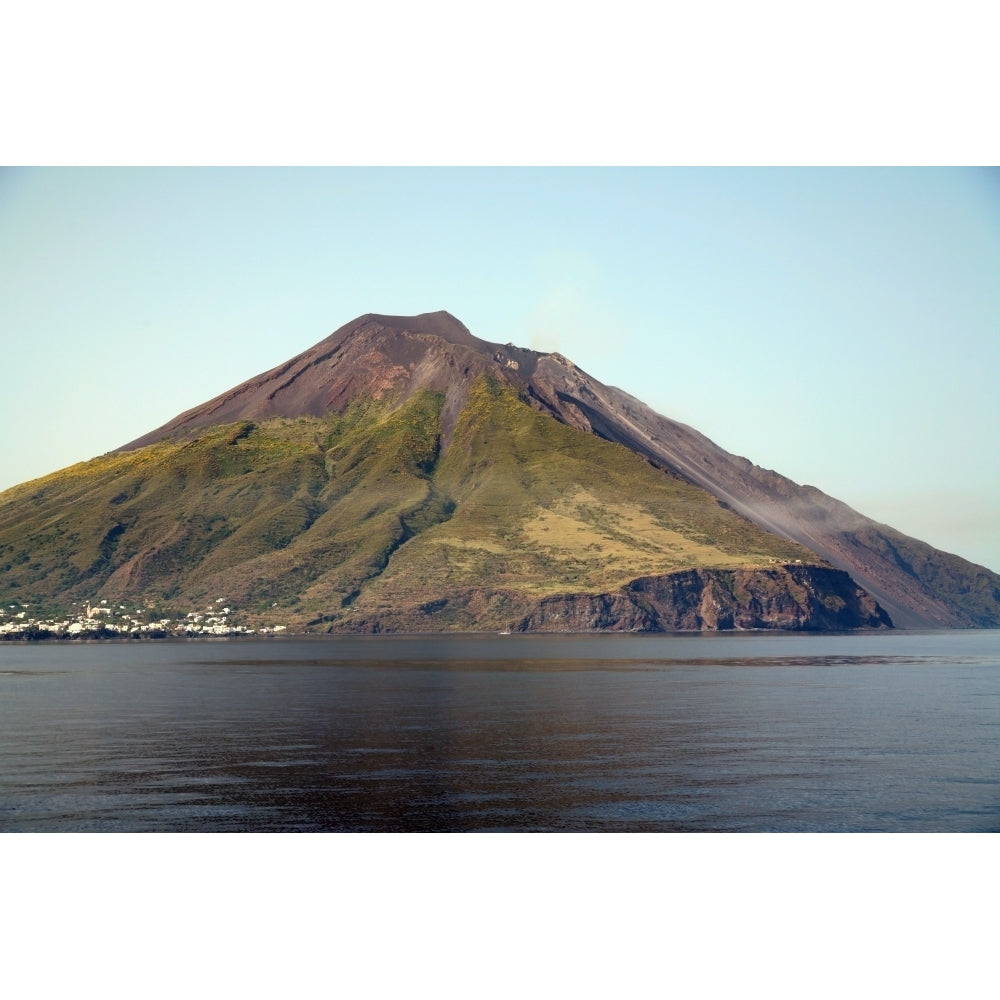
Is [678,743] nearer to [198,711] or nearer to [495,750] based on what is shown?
[495,750]

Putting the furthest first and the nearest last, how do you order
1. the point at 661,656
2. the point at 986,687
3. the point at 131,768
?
1. the point at 661,656
2. the point at 986,687
3. the point at 131,768

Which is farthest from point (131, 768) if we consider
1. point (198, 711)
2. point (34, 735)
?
point (198, 711)

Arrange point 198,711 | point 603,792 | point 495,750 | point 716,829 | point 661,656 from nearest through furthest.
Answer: point 716,829
point 603,792
point 495,750
point 198,711
point 661,656

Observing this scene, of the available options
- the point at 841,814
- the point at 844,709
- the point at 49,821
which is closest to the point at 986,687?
the point at 844,709

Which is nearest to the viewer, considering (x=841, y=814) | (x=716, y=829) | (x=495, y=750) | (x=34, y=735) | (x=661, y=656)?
(x=716, y=829)

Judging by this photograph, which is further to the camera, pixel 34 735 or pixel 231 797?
pixel 34 735

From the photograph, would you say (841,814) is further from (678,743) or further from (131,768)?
(131,768)
